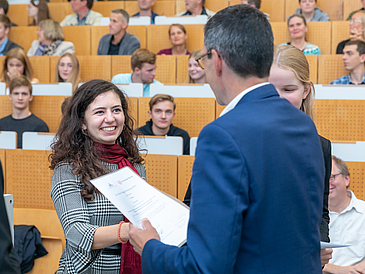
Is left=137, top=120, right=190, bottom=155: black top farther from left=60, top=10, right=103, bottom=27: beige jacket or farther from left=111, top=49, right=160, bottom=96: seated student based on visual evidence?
left=60, top=10, right=103, bottom=27: beige jacket

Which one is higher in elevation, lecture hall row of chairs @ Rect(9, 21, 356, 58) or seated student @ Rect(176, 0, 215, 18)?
seated student @ Rect(176, 0, 215, 18)

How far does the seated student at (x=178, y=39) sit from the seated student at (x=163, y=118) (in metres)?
1.60

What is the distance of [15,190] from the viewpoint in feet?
9.51

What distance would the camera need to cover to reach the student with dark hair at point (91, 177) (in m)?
1.34

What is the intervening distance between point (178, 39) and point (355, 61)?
80.8 inches

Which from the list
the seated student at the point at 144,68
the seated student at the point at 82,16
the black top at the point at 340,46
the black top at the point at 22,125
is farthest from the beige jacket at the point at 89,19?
the black top at the point at 340,46

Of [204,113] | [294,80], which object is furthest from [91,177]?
[204,113]

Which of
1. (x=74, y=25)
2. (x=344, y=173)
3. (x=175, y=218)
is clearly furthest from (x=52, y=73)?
(x=175, y=218)

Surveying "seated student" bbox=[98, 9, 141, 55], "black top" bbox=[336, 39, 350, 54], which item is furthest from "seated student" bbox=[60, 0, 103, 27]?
"black top" bbox=[336, 39, 350, 54]

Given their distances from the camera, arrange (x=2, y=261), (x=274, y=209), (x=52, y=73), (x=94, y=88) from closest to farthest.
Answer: (x=2, y=261) < (x=274, y=209) < (x=94, y=88) < (x=52, y=73)

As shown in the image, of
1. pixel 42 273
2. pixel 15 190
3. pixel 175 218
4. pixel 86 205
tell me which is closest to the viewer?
pixel 175 218

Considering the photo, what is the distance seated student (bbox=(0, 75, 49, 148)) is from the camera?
A: 363cm

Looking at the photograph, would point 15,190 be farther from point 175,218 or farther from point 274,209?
point 274,209

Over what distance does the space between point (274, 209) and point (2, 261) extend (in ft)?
1.82
